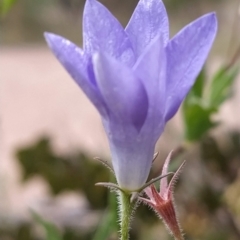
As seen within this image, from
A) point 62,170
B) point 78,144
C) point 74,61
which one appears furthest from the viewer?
point 78,144

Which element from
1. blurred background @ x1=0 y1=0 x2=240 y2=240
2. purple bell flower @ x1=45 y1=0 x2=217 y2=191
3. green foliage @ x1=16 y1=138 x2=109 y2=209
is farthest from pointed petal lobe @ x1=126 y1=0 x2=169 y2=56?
green foliage @ x1=16 y1=138 x2=109 y2=209

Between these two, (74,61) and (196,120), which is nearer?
(74,61)

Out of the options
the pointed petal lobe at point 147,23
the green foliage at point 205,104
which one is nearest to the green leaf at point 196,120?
the green foliage at point 205,104

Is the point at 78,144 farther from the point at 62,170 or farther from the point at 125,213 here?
the point at 125,213

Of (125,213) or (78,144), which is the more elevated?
(78,144)

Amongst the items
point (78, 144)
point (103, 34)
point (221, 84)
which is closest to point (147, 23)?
point (103, 34)

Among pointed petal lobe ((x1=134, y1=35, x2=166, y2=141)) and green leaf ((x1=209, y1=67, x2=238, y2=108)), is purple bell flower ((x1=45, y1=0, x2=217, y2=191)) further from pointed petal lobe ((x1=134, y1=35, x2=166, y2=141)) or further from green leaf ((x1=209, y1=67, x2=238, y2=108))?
green leaf ((x1=209, y1=67, x2=238, y2=108))

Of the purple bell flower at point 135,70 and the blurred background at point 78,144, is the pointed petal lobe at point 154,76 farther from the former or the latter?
the blurred background at point 78,144
